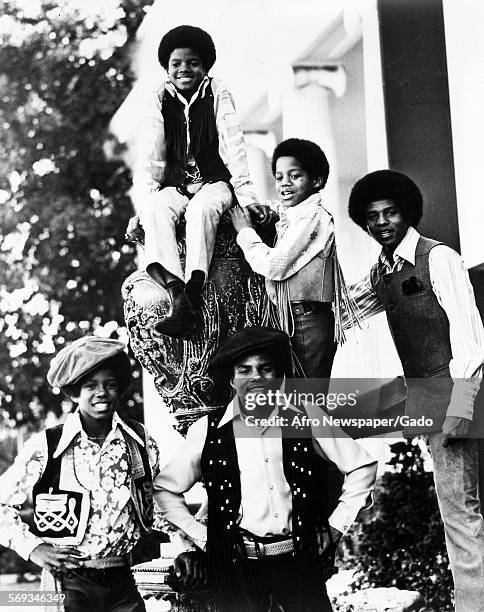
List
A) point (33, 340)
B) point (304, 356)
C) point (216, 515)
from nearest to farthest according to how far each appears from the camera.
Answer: point (216, 515)
point (304, 356)
point (33, 340)

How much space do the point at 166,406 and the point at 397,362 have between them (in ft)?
2.86

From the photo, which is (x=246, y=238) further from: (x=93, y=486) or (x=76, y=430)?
(x=93, y=486)

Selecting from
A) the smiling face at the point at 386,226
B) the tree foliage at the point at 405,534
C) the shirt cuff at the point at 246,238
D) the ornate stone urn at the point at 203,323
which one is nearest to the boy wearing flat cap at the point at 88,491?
the ornate stone urn at the point at 203,323

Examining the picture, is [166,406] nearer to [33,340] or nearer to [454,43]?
[33,340]

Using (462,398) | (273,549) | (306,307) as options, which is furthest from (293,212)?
(273,549)

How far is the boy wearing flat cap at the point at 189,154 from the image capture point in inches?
158

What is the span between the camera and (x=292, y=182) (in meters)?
4.05

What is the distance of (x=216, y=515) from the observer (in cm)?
374

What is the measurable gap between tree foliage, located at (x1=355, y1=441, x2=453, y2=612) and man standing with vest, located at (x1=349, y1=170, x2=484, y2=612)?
0.72ft

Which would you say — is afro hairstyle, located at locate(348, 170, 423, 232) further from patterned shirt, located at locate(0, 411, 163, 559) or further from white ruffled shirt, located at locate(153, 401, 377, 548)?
patterned shirt, located at locate(0, 411, 163, 559)

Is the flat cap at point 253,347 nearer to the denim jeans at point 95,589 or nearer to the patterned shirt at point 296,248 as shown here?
the patterned shirt at point 296,248

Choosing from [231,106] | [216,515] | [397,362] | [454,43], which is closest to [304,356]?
[397,362]

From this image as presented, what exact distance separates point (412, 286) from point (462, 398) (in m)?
0.44

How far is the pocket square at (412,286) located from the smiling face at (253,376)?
580 millimetres
